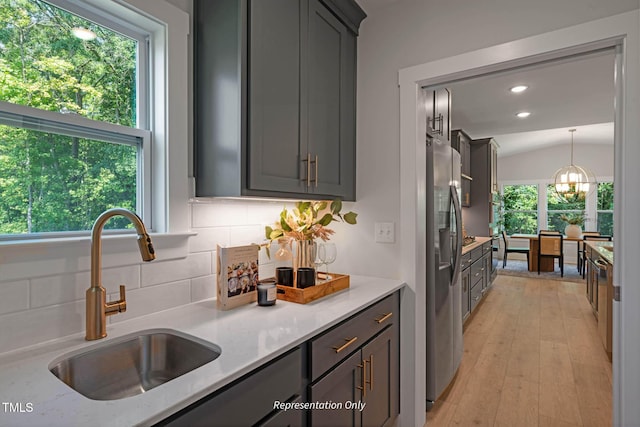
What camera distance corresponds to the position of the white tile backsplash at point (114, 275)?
1025 mm

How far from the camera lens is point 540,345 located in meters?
3.33

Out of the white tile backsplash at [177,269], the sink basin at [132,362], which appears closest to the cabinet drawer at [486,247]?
the white tile backsplash at [177,269]

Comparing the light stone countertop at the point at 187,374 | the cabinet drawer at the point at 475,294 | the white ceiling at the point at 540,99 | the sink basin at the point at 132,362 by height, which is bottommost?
the cabinet drawer at the point at 475,294

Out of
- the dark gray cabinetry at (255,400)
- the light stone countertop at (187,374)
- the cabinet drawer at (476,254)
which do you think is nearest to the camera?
the light stone countertop at (187,374)

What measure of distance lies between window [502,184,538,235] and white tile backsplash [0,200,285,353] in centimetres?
913

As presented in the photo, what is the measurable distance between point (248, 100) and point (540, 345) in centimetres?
354

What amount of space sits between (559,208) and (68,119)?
10101mm

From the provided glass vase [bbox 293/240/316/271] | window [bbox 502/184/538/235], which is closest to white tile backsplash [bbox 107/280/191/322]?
glass vase [bbox 293/240/316/271]

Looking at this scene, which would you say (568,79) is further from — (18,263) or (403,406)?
(18,263)

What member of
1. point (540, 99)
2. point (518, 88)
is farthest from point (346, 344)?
point (540, 99)

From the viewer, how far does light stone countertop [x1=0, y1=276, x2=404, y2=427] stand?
0.72 metres

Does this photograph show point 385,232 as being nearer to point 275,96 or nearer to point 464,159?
point 275,96

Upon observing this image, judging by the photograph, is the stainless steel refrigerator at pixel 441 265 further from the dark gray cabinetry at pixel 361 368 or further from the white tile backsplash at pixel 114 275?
the white tile backsplash at pixel 114 275

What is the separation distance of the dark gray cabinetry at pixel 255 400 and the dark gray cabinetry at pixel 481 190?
5.48 metres
